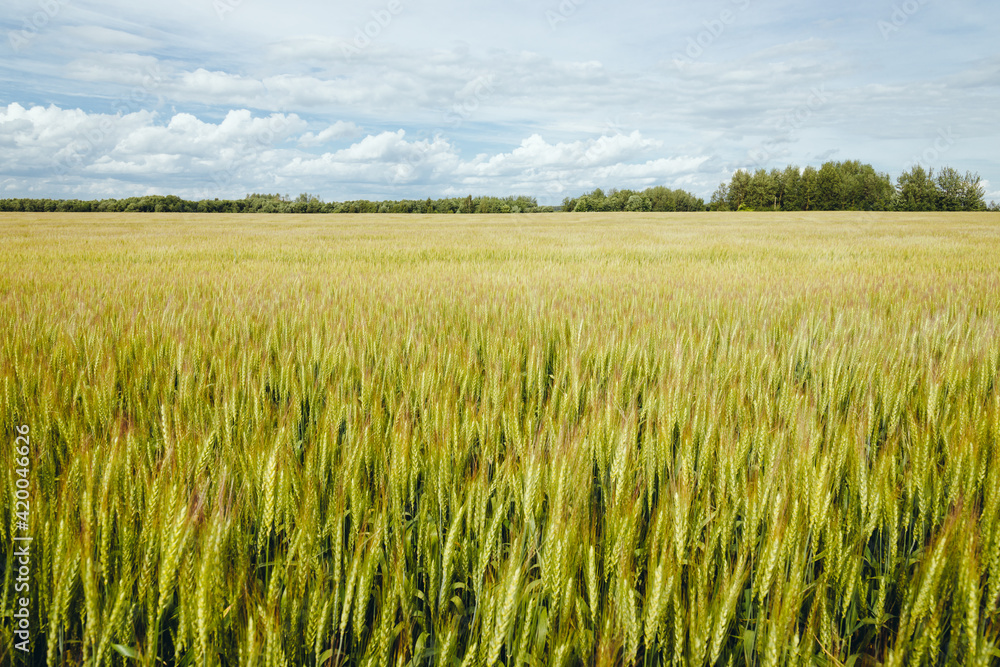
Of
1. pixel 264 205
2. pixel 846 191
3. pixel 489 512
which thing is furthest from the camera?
pixel 846 191

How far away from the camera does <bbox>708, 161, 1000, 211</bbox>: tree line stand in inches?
2267

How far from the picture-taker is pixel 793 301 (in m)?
3.86

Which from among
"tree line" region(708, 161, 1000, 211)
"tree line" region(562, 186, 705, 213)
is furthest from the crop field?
"tree line" region(708, 161, 1000, 211)

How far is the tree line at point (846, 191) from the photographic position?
57.6 m

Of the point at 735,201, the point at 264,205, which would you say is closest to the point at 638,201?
the point at 735,201

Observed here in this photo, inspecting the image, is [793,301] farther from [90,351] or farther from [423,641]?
[90,351]

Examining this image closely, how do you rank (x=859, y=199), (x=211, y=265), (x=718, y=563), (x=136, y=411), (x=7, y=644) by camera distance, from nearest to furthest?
(x=7, y=644) → (x=718, y=563) → (x=136, y=411) → (x=211, y=265) → (x=859, y=199)

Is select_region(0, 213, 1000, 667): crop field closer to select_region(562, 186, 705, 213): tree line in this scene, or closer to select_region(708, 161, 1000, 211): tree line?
select_region(562, 186, 705, 213): tree line

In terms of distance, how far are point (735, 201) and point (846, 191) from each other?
12285 millimetres

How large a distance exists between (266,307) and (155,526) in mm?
2707

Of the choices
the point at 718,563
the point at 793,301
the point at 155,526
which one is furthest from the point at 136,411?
the point at 793,301

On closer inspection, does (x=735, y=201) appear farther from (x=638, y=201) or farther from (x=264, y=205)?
(x=264, y=205)

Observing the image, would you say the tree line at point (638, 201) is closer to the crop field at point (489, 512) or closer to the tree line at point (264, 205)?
the tree line at point (264, 205)

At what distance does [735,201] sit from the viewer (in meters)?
69.8
